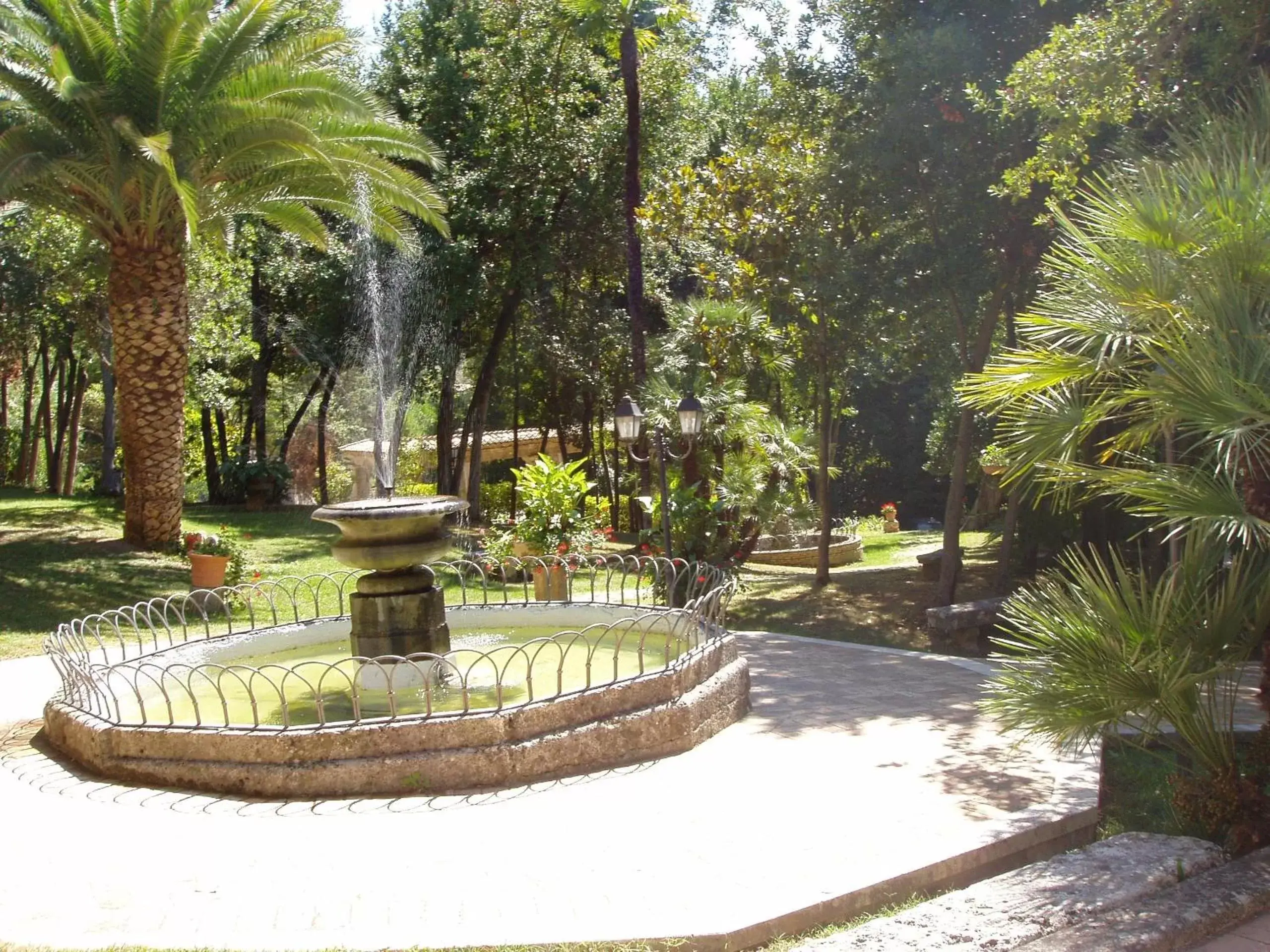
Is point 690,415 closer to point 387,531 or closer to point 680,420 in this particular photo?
point 680,420

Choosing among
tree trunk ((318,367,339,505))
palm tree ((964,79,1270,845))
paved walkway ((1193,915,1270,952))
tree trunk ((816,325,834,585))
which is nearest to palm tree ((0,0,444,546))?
tree trunk ((816,325,834,585))

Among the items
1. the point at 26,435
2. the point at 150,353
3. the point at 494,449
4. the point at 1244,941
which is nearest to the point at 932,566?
the point at 150,353

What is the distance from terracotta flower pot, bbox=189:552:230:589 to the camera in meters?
13.3

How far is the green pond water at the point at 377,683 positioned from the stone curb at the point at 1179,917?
8.83 ft

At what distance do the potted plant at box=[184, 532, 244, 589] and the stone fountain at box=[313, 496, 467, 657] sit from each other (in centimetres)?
607

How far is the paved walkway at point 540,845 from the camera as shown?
176 inches

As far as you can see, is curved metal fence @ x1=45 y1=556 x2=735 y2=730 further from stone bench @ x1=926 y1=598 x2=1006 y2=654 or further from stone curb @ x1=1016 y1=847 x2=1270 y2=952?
stone curb @ x1=1016 y1=847 x2=1270 y2=952

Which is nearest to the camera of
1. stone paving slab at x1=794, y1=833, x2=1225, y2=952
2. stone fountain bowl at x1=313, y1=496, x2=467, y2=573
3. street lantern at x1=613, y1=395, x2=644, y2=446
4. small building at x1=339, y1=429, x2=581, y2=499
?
stone paving slab at x1=794, y1=833, x2=1225, y2=952

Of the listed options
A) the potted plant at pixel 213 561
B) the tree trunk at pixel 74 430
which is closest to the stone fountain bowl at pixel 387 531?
the potted plant at pixel 213 561

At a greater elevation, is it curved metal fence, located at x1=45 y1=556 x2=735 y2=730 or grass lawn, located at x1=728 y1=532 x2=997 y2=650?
curved metal fence, located at x1=45 y1=556 x2=735 y2=730

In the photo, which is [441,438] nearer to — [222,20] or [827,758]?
[222,20]

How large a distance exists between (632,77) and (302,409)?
51.0ft

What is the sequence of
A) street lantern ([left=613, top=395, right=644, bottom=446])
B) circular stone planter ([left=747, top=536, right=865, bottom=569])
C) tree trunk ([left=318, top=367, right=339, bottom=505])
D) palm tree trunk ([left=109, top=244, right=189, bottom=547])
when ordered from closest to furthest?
1. street lantern ([left=613, top=395, right=644, bottom=446])
2. palm tree trunk ([left=109, top=244, right=189, bottom=547])
3. circular stone planter ([left=747, top=536, right=865, bottom=569])
4. tree trunk ([left=318, top=367, right=339, bottom=505])

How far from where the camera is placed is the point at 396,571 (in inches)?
312
